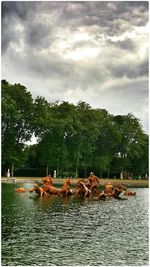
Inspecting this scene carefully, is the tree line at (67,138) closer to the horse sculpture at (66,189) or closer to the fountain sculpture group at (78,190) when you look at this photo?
the fountain sculpture group at (78,190)

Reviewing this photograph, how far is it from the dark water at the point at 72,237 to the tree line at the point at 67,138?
121 feet

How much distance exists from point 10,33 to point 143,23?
200 inches

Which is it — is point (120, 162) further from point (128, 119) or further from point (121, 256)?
point (121, 256)

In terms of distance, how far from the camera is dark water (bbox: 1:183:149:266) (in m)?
12.8

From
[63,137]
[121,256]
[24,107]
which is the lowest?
[121,256]

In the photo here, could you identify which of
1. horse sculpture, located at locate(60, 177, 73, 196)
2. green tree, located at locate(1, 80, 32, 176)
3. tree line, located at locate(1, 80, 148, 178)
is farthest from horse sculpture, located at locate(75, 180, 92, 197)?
green tree, located at locate(1, 80, 32, 176)

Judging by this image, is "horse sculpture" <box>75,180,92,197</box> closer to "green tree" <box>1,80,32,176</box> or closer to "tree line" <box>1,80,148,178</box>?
"tree line" <box>1,80,148,178</box>

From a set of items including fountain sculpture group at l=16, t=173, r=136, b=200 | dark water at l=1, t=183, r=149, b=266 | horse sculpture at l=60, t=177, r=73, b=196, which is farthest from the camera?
horse sculpture at l=60, t=177, r=73, b=196

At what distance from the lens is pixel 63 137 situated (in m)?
67.6

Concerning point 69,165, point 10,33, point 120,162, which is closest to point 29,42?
point 10,33

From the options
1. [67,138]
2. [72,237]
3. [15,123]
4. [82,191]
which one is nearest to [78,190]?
[82,191]

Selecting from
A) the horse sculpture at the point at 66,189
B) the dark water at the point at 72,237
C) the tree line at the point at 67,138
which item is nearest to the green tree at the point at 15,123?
the tree line at the point at 67,138

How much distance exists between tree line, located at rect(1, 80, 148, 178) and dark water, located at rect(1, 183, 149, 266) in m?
36.9

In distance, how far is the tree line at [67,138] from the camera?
205ft
